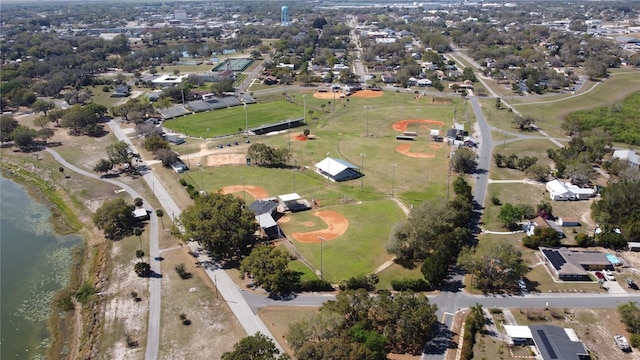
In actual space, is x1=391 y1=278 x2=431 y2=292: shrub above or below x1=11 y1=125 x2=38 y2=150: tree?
below

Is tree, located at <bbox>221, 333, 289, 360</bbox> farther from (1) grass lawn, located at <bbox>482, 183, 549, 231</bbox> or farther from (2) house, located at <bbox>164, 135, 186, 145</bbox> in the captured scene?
(2) house, located at <bbox>164, 135, 186, 145</bbox>

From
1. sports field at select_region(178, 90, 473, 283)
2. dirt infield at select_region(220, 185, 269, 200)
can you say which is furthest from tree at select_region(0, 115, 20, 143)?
dirt infield at select_region(220, 185, 269, 200)

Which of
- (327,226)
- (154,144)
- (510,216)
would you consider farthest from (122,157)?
(510,216)

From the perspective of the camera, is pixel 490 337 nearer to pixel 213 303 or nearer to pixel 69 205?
pixel 213 303


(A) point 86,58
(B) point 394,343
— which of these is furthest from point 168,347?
(A) point 86,58

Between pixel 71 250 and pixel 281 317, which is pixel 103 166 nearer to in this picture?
pixel 71 250

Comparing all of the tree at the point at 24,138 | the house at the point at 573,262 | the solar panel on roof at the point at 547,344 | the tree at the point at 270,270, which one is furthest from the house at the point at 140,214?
the house at the point at 573,262
